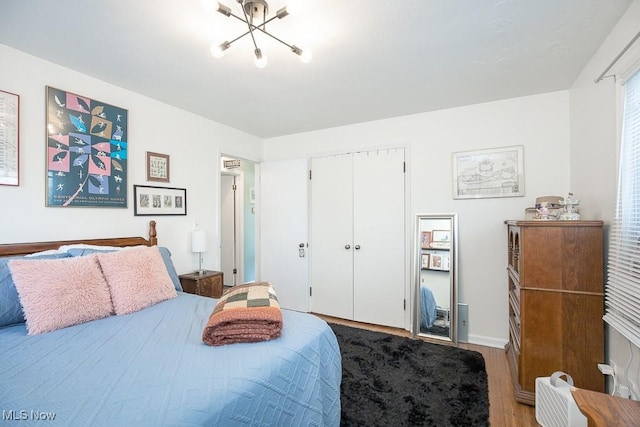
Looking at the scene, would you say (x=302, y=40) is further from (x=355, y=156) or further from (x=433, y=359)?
(x=433, y=359)

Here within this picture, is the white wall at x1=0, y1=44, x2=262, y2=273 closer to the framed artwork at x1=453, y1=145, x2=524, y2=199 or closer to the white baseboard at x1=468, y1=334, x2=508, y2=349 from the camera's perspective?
the framed artwork at x1=453, y1=145, x2=524, y2=199

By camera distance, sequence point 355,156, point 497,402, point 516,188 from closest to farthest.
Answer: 1. point 497,402
2. point 516,188
3. point 355,156

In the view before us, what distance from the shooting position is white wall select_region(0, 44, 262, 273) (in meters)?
1.97

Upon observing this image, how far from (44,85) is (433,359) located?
374 centimetres

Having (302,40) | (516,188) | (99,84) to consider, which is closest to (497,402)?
(516,188)

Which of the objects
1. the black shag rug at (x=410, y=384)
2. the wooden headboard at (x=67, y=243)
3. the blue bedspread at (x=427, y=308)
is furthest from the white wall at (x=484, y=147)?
the wooden headboard at (x=67, y=243)

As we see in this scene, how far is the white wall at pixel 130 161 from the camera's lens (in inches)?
77.7

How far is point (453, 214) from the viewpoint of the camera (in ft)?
9.92

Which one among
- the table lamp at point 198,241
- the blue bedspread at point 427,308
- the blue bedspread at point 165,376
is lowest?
the blue bedspread at point 427,308

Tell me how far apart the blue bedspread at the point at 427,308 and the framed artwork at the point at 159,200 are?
270 centimetres

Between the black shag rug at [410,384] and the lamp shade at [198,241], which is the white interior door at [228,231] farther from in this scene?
the black shag rug at [410,384]

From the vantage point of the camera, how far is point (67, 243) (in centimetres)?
214

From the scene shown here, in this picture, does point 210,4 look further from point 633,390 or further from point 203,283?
point 633,390

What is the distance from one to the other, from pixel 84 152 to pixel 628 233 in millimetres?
3649
